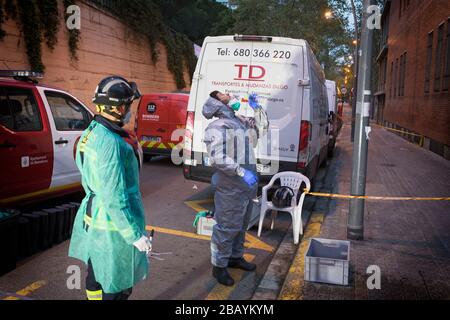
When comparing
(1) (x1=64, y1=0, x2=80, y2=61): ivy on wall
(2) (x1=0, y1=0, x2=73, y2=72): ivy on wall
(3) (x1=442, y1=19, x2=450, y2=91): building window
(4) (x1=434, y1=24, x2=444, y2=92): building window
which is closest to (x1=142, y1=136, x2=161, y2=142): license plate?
(2) (x1=0, y1=0, x2=73, y2=72): ivy on wall

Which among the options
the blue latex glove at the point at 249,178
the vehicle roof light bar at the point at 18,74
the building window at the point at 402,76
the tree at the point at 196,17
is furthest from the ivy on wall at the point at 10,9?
the building window at the point at 402,76

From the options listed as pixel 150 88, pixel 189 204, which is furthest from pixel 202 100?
pixel 150 88

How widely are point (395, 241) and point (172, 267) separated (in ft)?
9.52

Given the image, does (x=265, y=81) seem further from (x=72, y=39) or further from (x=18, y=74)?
(x=72, y=39)

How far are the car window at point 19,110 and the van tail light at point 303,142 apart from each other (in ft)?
12.3

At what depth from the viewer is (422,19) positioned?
61.5ft

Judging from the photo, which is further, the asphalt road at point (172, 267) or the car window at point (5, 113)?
the car window at point (5, 113)

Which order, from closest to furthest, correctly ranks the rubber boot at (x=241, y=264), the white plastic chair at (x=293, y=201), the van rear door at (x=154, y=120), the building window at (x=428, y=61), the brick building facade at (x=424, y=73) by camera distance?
1. the rubber boot at (x=241, y=264)
2. the white plastic chair at (x=293, y=201)
3. the van rear door at (x=154, y=120)
4. the brick building facade at (x=424, y=73)
5. the building window at (x=428, y=61)

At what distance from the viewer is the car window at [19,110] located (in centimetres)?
572

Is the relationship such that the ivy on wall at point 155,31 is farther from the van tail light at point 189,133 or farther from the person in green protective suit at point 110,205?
the person in green protective suit at point 110,205

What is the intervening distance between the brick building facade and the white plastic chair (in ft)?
29.0
